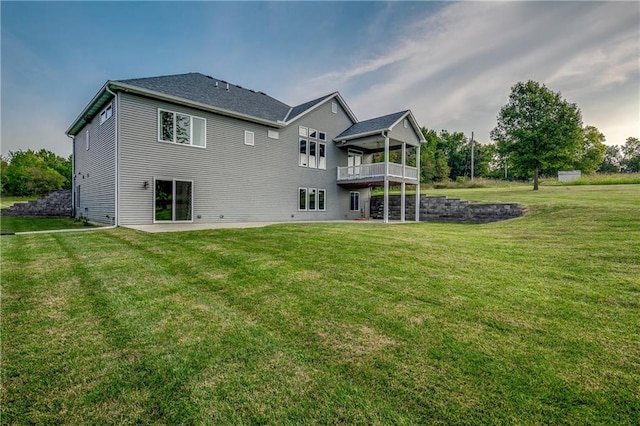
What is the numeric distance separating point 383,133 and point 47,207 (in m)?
20.6

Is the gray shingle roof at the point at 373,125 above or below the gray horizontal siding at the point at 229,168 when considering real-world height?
above

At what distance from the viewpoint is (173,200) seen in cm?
1209

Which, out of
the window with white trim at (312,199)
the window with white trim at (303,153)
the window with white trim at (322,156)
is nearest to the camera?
the window with white trim at (303,153)

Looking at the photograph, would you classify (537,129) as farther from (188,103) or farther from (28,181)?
(28,181)

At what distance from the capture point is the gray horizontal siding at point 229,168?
11.2m

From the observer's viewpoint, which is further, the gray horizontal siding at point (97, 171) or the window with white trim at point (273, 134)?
the window with white trim at point (273, 134)

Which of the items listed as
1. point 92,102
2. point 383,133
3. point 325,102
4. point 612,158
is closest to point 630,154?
point 612,158

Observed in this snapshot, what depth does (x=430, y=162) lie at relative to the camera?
1614 inches

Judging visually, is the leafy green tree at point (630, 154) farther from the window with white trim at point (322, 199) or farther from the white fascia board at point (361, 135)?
the window with white trim at point (322, 199)

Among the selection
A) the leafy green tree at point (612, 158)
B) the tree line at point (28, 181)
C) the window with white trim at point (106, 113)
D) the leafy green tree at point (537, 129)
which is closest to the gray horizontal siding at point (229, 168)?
the window with white trim at point (106, 113)

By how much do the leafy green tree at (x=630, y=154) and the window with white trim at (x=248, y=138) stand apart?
7255 centimetres

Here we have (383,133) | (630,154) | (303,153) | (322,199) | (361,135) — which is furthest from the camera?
(630,154)

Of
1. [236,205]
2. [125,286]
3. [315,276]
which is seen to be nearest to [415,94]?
[236,205]

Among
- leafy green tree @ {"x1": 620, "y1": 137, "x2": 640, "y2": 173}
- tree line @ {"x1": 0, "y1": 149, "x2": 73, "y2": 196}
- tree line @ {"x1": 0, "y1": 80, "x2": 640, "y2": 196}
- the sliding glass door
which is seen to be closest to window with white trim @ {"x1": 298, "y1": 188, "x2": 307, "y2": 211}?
the sliding glass door
